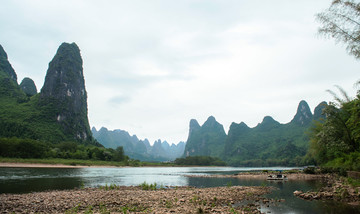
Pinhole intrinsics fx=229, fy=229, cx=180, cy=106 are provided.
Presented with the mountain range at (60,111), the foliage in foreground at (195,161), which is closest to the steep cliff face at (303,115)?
the mountain range at (60,111)

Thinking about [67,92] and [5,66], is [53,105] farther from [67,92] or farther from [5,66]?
[5,66]

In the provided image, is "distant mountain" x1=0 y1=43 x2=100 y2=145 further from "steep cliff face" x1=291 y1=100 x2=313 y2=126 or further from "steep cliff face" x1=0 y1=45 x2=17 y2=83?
"steep cliff face" x1=291 y1=100 x2=313 y2=126

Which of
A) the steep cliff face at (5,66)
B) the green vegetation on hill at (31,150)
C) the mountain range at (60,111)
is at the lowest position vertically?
the green vegetation on hill at (31,150)

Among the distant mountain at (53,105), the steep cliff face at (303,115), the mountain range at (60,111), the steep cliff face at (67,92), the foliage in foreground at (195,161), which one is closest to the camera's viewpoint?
the distant mountain at (53,105)

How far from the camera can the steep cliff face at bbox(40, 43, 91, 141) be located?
14694 cm

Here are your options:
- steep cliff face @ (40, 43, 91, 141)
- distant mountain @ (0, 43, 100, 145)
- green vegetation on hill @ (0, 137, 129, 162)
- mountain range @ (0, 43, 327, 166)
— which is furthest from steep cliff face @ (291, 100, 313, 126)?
steep cliff face @ (40, 43, 91, 141)

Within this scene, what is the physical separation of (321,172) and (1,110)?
143109 millimetres

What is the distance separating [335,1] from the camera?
10.8 m

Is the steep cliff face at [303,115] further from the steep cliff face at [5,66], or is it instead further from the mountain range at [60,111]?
the steep cliff face at [5,66]

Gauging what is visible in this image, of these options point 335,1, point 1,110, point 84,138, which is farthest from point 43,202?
point 84,138

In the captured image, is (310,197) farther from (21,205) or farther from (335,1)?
(21,205)

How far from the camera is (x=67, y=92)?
161 metres

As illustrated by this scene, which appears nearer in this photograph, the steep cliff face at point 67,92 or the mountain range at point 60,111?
the mountain range at point 60,111

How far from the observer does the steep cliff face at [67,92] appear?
482 ft
